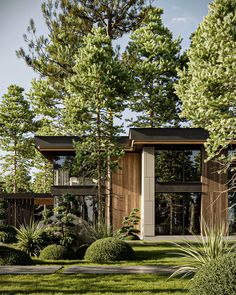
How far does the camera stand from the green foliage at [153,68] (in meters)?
34.1

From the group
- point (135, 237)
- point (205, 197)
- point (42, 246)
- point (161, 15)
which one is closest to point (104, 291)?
point (42, 246)

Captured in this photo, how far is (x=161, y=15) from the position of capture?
3578 centimetres

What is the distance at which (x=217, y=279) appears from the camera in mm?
6816

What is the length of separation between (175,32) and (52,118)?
13.2 meters

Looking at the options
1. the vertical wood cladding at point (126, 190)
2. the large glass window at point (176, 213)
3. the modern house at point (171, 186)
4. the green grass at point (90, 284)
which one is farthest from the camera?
the vertical wood cladding at point (126, 190)

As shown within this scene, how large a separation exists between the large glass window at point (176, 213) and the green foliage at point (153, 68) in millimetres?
10567

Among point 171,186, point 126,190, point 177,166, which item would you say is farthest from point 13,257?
point 177,166

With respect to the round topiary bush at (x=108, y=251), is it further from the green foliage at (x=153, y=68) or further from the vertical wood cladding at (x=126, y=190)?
the green foliage at (x=153, y=68)

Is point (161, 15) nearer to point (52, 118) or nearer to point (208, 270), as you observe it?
point (52, 118)

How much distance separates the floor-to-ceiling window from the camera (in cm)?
2494

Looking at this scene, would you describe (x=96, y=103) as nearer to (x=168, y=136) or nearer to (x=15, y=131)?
(x=168, y=136)

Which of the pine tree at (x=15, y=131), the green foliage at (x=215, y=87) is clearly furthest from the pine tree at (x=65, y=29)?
the green foliage at (x=215, y=87)

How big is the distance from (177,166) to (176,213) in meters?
2.83

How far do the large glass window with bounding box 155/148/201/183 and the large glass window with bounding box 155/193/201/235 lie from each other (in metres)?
1.02
